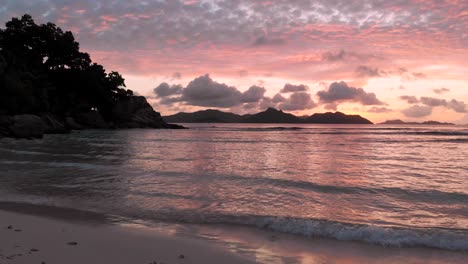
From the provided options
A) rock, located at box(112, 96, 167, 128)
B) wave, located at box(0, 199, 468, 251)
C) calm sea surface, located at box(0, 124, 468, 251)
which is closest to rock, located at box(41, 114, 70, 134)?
rock, located at box(112, 96, 167, 128)

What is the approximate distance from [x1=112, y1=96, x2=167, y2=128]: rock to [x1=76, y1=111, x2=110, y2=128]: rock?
273 inches

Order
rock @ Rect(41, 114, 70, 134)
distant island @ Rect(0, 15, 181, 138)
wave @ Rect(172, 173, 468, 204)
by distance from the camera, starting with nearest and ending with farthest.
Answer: wave @ Rect(172, 173, 468, 204), rock @ Rect(41, 114, 70, 134), distant island @ Rect(0, 15, 181, 138)

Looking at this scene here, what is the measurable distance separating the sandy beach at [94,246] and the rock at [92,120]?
81.3 m

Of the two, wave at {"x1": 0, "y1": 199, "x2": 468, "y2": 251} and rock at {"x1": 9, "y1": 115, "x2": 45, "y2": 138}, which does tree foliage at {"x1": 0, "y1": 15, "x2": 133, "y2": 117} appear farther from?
wave at {"x1": 0, "y1": 199, "x2": 468, "y2": 251}

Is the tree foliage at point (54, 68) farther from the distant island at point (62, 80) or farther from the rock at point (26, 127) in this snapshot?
the rock at point (26, 127)

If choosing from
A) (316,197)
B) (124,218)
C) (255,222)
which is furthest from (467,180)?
(124,218)

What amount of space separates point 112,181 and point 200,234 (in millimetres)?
8384

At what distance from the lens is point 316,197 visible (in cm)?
1218

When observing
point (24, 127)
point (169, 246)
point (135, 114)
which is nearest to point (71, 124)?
point (135, 114)

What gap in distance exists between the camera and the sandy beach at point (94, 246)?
19.8ft

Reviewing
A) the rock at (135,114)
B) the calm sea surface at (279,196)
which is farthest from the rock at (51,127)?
the calm sea surface at (279,196)

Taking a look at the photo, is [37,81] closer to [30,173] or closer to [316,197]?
[30,173]

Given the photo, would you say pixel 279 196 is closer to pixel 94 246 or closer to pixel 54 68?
pixel 94 246

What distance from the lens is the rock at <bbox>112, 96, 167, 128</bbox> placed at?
95.4 m
